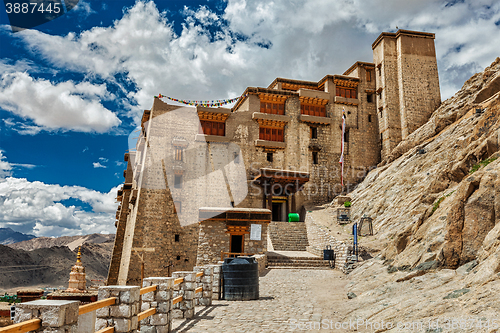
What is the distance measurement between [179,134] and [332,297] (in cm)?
2189

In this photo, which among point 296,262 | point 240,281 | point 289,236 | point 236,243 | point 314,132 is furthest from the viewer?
point 314,132

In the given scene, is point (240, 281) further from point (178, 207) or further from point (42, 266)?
point (42, 266)

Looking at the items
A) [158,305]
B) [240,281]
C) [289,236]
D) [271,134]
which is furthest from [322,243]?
[158,305]

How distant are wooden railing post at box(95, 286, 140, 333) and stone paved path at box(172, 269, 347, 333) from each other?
1.98 metres

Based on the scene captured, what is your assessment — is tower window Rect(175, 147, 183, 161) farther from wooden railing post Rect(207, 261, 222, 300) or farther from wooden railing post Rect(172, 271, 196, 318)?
wooden railing post Rect(172, 271, 196, 318)

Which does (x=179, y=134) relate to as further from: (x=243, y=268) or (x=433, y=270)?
(x=433, y=270)

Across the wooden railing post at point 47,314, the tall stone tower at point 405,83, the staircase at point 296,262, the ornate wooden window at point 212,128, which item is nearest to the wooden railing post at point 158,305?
the wooden railing post at point 47,314

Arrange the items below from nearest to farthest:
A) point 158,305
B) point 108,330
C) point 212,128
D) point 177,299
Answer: point 108,330, point 158,305, point 177,299, point 212,128

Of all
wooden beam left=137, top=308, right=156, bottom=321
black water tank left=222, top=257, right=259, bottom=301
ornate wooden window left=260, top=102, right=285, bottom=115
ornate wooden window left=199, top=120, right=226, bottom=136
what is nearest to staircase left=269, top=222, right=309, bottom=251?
ornate wooden window left=199, top=120, right=226, bottom=136

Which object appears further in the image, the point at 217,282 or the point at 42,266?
the point at 42,266

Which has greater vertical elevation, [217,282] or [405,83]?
[405,83]

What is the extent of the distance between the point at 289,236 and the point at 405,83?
1854 centimetres

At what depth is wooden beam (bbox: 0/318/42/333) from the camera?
9.59ft

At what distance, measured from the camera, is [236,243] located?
17719 millimetres
